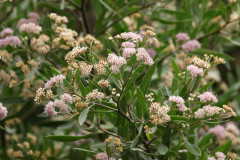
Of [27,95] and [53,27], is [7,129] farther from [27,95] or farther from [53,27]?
[53,27]

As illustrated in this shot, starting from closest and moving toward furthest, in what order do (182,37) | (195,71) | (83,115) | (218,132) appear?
(83,115)
(195,71)
(218,132)
(182,37)

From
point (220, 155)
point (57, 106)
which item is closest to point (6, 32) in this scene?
point (57, 106)

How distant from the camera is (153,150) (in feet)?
4.76

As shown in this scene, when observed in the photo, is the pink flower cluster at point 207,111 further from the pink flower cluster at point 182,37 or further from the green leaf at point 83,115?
the pink flower cluster at point 182,37

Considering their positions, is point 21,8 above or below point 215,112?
above

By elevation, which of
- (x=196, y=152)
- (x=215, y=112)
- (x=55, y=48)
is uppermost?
(x=55, y=48)

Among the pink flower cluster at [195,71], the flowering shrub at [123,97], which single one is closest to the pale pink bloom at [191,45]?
the flowering shrub at [123,97]

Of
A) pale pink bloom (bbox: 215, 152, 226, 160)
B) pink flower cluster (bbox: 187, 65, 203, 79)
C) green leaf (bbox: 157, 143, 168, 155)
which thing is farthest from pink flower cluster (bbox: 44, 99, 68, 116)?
pale pink bloom (bbox: 215, 152, 226, 160)

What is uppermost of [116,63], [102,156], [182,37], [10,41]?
[182,37]

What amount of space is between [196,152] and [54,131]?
3.87 feet

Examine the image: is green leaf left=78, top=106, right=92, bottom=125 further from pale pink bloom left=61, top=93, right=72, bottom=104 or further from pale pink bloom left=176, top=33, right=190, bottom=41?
pale pink bloom left=176, top=33, right=190, bottom=41

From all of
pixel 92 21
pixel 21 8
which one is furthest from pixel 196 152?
pixel 92 21

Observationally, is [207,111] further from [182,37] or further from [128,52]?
[182,37]

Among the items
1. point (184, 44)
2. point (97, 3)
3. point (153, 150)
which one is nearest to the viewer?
point (153, 150)
